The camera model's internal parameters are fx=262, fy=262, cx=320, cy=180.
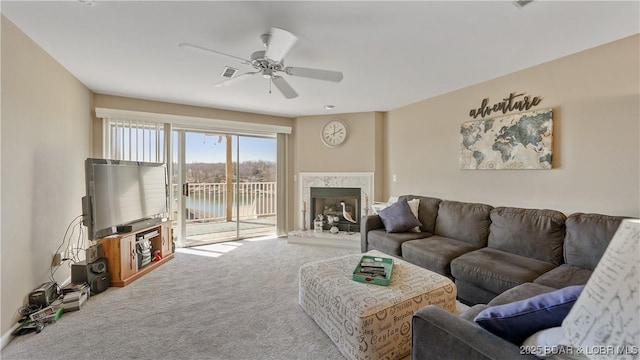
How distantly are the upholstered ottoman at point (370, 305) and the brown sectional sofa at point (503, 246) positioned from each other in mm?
462

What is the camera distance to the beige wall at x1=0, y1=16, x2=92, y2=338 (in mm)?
1956

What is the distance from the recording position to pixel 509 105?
2941 mm

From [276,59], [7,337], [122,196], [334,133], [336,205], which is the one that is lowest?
[7,337]

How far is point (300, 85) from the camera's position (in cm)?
329

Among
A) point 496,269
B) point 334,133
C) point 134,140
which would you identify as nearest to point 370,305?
point 496,269

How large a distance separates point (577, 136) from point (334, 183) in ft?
10.6

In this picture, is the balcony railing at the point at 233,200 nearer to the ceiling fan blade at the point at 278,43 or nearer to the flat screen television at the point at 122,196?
the flat screen television at the point at 122,196

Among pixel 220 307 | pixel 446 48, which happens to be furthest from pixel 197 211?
pixel 446 48

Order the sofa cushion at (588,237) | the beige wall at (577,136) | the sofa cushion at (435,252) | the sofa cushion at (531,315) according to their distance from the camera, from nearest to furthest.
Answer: the sofa cushion at (531,315) → the sofa cushion at (588,237) → the beige wall at (577,136) → the sofa cushion at (435,252)

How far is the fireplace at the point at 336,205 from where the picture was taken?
15.7ft

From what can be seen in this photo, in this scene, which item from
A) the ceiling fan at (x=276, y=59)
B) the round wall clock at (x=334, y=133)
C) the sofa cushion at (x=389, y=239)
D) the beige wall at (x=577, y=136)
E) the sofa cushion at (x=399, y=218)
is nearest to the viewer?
the ceiling fan at (x=276, y=59)

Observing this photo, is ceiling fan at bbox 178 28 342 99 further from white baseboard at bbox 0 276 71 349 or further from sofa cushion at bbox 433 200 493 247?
white baseboard at bbox 0 276 71 349

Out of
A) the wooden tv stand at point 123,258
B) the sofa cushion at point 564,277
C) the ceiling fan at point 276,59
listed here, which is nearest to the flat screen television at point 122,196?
the wooden tv stand at point 123,258

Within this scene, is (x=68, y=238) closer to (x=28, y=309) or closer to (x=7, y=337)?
(x=28, y=309)
